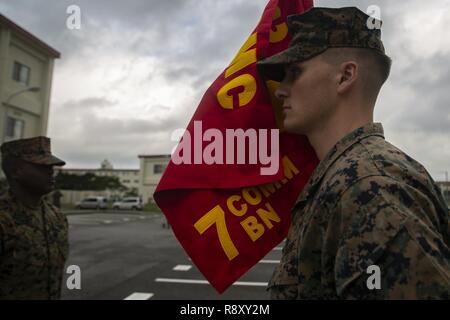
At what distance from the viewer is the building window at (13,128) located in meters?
20.8

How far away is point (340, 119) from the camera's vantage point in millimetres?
1230

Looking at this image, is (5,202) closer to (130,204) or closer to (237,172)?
(237,172)

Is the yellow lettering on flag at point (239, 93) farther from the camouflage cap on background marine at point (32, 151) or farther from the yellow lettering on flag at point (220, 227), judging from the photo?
the camouflage cap on background marine at point (32, 151)

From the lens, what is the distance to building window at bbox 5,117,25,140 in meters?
20.8

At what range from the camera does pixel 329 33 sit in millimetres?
1252

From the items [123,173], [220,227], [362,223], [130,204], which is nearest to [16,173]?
[220,227]

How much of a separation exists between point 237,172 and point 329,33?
0.69 m

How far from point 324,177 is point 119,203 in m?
39.2

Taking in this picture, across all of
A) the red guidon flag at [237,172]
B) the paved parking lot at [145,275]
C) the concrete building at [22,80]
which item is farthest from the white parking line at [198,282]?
the concrete building at [22,80]

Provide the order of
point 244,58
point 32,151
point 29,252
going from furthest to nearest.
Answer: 1. point 32,151
2. point 29,252
3. point 244,58

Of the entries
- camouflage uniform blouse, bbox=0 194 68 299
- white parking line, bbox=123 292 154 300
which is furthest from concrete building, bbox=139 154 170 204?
camouflage uniform blouse, bbox=0 194 68 299
